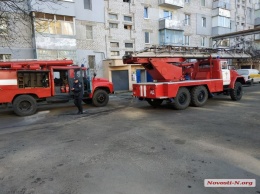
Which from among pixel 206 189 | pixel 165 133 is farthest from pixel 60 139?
pixel 206 189

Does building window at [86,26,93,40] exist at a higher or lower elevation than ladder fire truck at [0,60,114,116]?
higher

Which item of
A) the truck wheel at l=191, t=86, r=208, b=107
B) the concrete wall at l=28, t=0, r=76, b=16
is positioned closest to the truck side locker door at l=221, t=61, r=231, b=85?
the truck wheel at l=191, t=86, r=208, b=107

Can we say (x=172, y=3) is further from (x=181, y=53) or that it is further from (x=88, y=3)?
(x=181, y=53)

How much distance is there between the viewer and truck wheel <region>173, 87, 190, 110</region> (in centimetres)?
979

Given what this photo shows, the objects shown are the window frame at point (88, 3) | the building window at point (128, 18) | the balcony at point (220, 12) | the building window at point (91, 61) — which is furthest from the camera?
the balcony at point (220, 12)

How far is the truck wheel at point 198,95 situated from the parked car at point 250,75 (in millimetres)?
15122

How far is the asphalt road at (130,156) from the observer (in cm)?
340

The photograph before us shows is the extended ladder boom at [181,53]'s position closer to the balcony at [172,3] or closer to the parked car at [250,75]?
the parked car at [250,75]

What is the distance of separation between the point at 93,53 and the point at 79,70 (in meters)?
11.1

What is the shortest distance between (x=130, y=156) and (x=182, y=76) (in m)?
7.39

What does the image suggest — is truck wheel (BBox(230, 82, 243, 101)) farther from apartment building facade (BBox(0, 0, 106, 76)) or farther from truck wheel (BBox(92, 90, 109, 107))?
apartment building facade (BBox(0, 0, 106, 76))

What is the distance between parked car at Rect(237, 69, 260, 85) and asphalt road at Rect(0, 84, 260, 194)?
17.7 meters

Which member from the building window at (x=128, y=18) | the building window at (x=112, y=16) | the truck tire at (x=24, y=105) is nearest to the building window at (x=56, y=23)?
the building window at (x=112, y=16)

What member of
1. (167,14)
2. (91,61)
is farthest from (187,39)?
(91,61)
